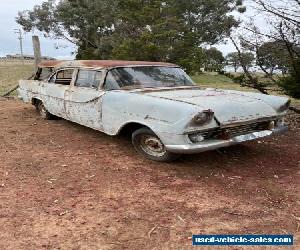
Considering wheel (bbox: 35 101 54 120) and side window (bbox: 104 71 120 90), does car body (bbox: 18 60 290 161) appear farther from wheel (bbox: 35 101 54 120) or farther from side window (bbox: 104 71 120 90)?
wheel (bbox: 35 101 54 120)

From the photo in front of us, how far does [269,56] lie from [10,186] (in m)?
5.93

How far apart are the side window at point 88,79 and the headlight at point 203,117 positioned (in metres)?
2.10

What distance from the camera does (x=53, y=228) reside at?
10.7 feet

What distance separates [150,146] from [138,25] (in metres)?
12.9

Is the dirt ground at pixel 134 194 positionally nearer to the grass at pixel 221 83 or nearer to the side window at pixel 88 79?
the side window at pixel 88 79

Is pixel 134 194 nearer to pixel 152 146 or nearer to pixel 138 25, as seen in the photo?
pixel 152 146

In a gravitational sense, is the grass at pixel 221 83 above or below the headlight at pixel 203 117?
below

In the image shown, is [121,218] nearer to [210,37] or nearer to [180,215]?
[180,215]

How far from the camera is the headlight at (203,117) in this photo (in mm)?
4241

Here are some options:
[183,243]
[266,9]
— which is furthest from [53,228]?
[266,9]

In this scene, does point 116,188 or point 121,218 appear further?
point 116,188

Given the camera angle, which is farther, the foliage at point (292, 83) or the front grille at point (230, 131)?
the foliage at point (292, 83)

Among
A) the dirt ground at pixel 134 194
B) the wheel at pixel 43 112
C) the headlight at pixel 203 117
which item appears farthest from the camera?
the wheel at pixel 43 112

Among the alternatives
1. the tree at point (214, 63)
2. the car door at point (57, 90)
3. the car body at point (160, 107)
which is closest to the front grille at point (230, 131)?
the car body at point (160, 107)
